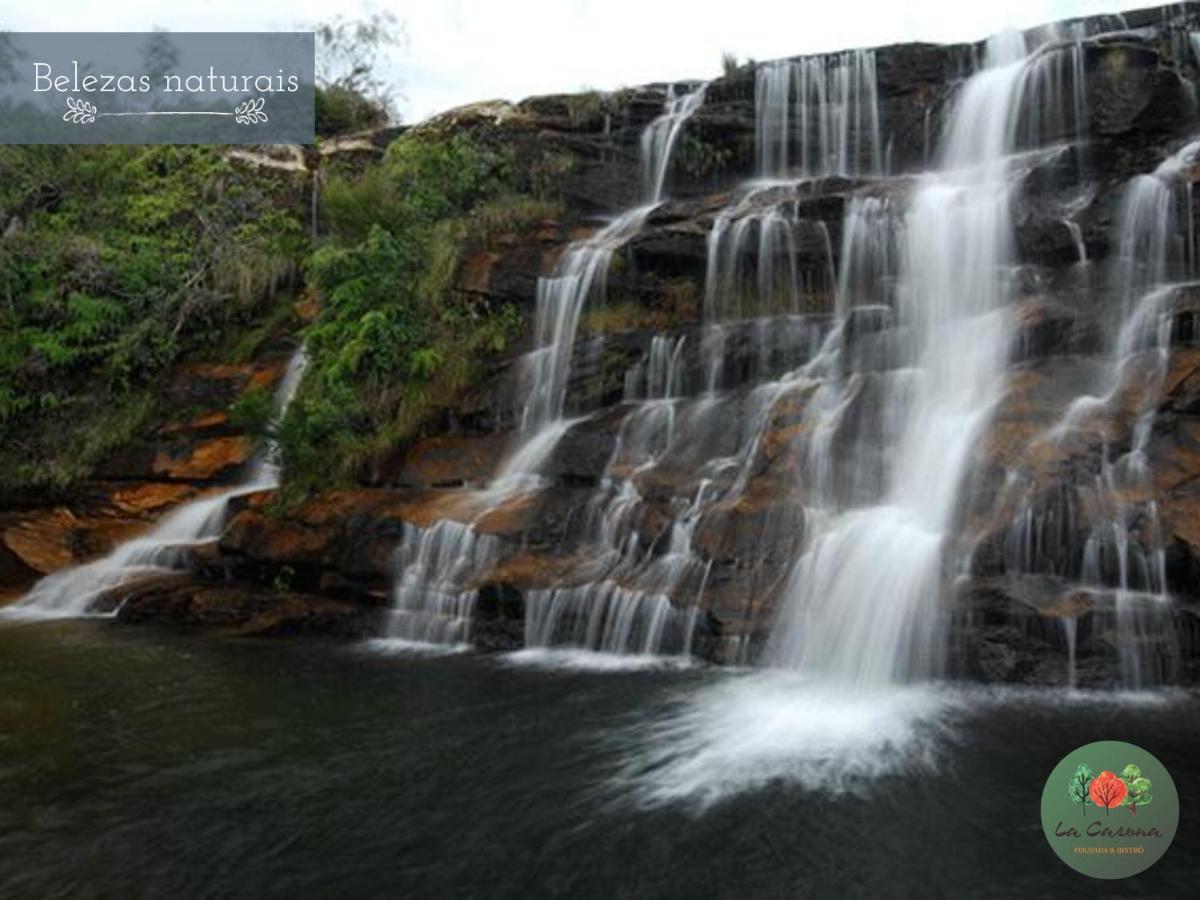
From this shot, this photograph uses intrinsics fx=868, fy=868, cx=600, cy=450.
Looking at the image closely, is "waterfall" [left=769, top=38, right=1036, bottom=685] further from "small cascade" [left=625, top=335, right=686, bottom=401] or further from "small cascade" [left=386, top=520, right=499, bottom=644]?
"small cascade" [left=386, top=520, right=499, bottom=644]

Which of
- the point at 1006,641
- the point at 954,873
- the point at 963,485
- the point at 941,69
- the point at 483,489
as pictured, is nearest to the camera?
the point at 954,873

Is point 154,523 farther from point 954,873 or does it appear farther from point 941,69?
point 941,69

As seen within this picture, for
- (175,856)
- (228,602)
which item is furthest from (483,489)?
(175,856)

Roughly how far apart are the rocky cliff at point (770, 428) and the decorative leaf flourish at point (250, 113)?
8471 mm

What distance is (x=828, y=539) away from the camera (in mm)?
8039

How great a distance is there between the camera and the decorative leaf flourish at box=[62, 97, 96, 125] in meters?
19.7

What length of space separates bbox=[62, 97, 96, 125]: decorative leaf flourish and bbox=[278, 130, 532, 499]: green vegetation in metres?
8.75

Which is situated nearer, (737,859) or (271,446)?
Result: (737,859)

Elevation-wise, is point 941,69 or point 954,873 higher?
point 941,69

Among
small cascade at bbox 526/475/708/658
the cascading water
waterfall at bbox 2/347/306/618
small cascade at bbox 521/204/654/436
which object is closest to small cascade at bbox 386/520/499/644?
small cascade at bbox 526/475/708/658

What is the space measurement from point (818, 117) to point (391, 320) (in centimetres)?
833

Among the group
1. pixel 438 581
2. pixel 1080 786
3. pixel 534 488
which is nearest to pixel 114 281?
pixel 534 488

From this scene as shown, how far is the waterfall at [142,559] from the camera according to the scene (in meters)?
11.2

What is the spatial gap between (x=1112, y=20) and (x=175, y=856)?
15.9 meters
